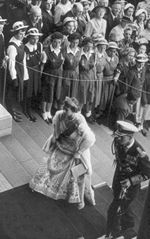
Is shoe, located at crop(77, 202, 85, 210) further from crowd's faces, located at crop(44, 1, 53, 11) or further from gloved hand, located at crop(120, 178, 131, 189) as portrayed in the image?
crowd's faces, located at crop(44, 1, 53, 11)

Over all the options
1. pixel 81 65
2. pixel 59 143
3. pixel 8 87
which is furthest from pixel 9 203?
pixel 81 65

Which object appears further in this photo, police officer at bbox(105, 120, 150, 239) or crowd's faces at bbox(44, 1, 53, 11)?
crowd's faces at bbox(44, 1, 53, 11)

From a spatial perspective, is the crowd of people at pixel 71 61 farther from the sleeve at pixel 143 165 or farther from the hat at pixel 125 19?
the sleeve at pixel 143 165

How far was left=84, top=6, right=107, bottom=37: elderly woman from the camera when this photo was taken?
9859 mm

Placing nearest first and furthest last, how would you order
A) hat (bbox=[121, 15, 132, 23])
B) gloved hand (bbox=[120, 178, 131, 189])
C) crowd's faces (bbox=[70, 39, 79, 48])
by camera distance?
1. gloved hand (bbox=[120, 178, 131, 189])
2. crowd's faces (bbox=[70, 39, 79, 48])
3. hat (bbox=[121, 15, 132, 23])

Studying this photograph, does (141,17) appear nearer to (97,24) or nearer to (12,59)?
(97,24)

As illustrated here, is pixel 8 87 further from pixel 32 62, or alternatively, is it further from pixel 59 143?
pixel 59 143

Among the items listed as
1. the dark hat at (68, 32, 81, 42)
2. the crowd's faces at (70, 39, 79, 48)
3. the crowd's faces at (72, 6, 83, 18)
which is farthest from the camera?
the crowd's faces at (72, 6, 83, 18)

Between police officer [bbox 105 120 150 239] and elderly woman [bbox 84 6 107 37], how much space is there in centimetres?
432

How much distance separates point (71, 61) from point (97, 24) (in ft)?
6.07

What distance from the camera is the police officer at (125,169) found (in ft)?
18.9

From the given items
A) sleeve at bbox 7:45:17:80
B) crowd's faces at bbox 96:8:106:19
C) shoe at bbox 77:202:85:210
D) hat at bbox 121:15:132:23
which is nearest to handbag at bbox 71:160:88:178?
shoe at bbox 77:202:85:210

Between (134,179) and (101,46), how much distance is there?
11.8ft

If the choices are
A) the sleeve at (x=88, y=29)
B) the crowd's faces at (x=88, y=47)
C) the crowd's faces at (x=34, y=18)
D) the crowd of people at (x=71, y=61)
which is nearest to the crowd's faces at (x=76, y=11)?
the crowd of people at (x=71, y=61)
